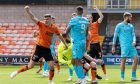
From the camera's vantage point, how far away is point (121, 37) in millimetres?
17062

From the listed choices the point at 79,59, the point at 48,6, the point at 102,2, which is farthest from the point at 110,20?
the point at 79,59

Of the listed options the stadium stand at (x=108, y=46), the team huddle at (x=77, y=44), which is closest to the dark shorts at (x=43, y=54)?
the team huddle at (x=77, y=44)

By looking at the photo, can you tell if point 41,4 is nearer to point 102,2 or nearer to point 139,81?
point 102,2

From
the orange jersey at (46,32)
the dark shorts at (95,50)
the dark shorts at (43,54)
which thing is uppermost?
the orange jersey at (46,32)

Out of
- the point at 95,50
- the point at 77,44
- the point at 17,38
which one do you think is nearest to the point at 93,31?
the point at 95,50

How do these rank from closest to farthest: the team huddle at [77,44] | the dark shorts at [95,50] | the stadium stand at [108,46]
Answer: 1. the team huddle at [77,44]
2. the dark shorts at [95,50]
3. the stadium stand at [108,46]

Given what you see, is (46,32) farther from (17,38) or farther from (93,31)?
(17,38)

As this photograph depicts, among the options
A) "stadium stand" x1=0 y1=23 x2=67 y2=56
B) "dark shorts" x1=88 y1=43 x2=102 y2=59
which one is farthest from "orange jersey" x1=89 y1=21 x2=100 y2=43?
"stadium stand" x1=0 y1=23 x2=67 y2=56

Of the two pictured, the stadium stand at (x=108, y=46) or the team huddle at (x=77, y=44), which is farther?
the stadium stand at (x=108, y=46)

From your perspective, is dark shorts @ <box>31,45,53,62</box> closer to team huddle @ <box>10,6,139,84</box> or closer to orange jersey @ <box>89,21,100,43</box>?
team huddle @ <box>10,6,139,84</box>

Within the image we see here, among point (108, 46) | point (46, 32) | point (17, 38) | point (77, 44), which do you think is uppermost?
point (46, 32)

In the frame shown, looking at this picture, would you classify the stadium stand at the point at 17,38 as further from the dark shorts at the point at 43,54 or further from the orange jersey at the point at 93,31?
the dark shorts at the point at 43,54

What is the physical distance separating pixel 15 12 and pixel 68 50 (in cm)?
2110

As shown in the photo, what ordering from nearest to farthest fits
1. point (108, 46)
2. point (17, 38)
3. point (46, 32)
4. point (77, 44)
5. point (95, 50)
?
point (77, 44)
point (46, 32)
point (95, 50)
point (108, 46)
point (17, 38)
